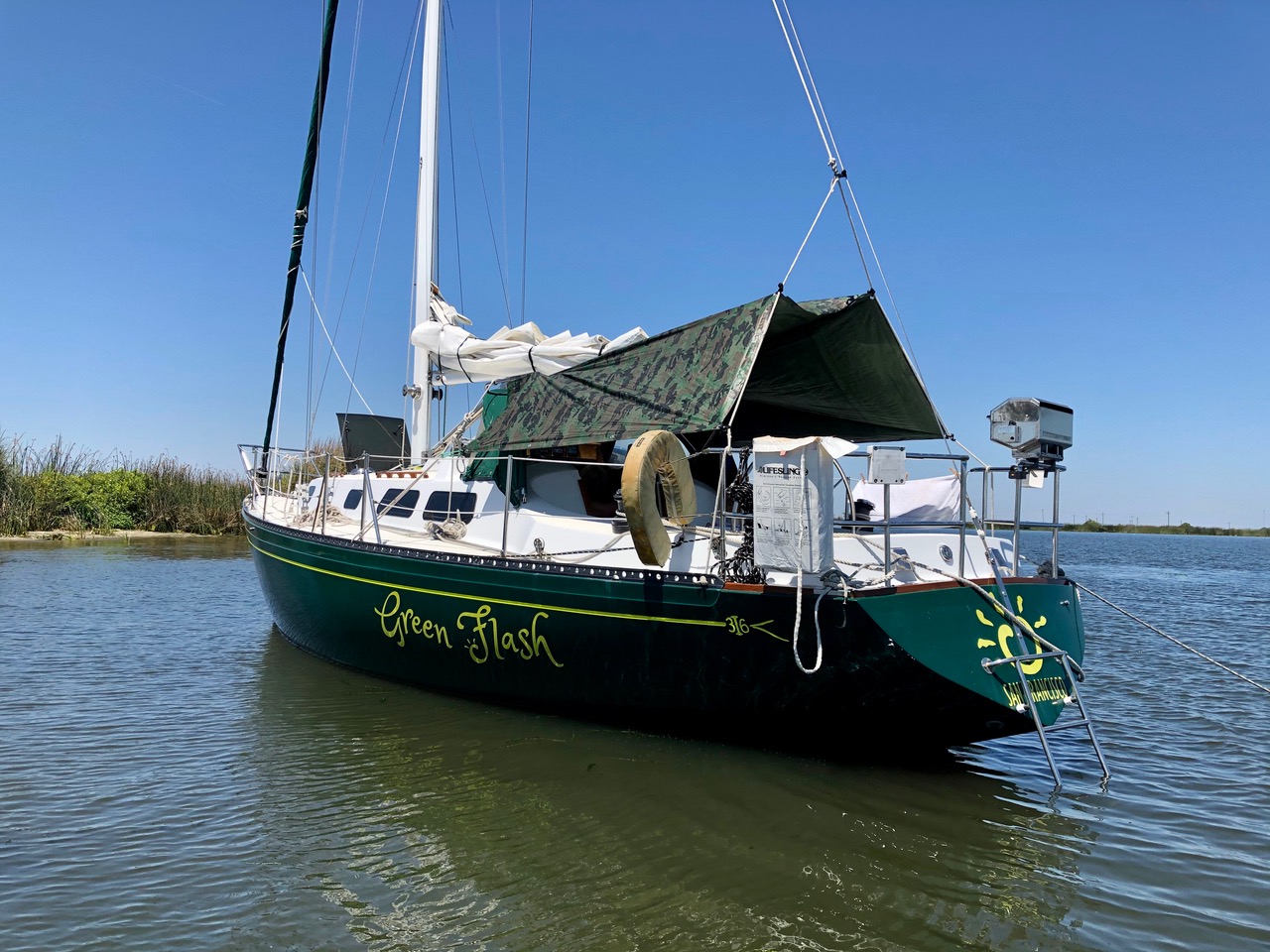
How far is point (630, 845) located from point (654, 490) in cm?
257

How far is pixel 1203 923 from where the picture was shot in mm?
4758

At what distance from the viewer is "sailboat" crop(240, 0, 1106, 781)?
643 cm

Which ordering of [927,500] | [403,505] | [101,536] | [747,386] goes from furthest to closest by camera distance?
[101,536], [403,505], [747,386], [927,500]

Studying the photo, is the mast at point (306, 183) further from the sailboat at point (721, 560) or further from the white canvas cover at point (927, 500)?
the white canvas cover at point (927, 500)

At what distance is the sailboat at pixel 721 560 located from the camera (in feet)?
21.1

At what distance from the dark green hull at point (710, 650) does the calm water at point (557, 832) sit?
372 millimetres

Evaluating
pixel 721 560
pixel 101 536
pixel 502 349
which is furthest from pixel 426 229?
pixel 101 536

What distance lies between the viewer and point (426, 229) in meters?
12.7

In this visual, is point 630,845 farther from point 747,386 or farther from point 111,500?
point 111,500

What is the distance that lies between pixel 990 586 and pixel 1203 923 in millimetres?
2474

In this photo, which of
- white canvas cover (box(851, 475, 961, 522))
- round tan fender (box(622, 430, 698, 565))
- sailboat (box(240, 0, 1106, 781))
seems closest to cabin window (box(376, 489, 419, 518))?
sailboat (box(240, 0, 1106, 781))

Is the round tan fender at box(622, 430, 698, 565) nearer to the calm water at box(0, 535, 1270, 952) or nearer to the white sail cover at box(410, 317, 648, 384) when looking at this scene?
the calm water at box(0, 535, 1270, 952)

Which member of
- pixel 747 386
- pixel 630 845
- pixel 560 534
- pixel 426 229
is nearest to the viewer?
pixel 630 845

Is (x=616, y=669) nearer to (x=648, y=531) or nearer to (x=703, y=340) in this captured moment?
(x=648, y=531)
